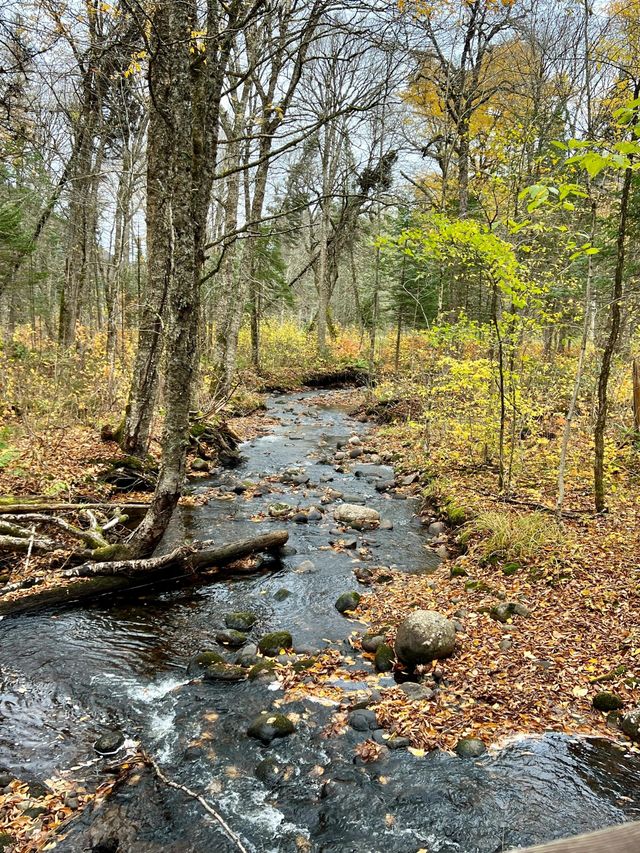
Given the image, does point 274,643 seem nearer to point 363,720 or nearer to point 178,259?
point 363,720

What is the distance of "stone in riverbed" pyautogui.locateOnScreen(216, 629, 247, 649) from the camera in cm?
537

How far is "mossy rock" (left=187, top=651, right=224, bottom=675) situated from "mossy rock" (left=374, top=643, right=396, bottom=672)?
160cm

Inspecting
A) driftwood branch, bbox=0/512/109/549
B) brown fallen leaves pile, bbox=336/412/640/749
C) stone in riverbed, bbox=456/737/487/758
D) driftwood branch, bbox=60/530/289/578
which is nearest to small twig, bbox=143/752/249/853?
brown fallen leaves pile, bbox=336/412/640/749

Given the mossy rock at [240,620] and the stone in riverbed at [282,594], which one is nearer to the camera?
the mossy rock at [240,620]

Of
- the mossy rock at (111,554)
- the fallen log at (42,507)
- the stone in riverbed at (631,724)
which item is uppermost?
the fallen log at (42,507)

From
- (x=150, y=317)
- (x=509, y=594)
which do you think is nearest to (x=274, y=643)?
(x=509, y=594)

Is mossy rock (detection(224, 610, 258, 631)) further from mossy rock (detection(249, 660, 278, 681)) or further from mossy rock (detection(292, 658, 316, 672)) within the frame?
mossy rock (detection(292, 658, 316, 672))

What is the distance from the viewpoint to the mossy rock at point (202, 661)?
16.0 feet

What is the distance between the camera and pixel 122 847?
305 cm

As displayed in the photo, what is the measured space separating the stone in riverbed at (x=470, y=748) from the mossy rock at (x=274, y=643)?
208 centimetres

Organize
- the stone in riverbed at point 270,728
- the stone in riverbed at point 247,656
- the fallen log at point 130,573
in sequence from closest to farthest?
the stone in riverbed at point 270,728 < the stone in riverbed at point 247,656 < the fallen log at point 130,573

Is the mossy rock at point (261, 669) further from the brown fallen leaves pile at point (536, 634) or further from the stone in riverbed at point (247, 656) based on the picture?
the brown fallen leaves pile at point (536, 634)

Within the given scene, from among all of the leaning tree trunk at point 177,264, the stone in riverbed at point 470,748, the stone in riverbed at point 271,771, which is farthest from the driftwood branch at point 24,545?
the stone in riverbed at point 470,748

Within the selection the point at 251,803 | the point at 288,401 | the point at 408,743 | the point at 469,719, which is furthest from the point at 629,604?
the point at 288,401
